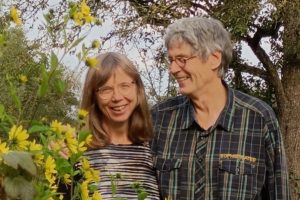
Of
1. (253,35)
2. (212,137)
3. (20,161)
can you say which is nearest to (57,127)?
(20,161)

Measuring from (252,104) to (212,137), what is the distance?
0.19 m

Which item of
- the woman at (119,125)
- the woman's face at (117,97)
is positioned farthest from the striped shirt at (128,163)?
the woman's face at (117,97)

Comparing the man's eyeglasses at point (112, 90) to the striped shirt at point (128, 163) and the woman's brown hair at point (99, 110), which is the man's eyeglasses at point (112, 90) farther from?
the striped shirt at point (128, 163)

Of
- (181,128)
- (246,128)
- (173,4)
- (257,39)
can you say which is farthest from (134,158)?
(257,39)

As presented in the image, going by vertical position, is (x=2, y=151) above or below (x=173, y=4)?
below

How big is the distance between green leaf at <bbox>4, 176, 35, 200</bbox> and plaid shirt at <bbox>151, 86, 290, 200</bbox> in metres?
1.41

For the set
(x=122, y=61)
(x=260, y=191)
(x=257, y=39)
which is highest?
(x=257, y=39)

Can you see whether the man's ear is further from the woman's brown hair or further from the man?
the woman's brown hair

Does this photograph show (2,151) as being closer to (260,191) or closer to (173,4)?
(260,191)

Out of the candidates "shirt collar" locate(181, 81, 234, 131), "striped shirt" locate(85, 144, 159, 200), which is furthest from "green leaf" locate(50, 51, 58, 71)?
"shirt collar" locate(181, 81, 234, 131)

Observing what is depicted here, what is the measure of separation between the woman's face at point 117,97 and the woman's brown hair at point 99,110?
17 millimetres

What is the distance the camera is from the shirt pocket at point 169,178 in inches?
99.9

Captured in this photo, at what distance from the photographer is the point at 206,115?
264 cm

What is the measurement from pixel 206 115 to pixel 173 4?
887 centimetres
